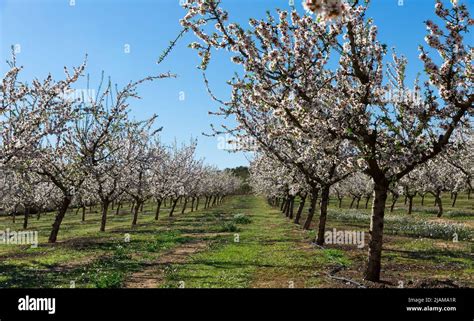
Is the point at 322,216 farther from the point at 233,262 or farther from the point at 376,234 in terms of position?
the point at 376,234

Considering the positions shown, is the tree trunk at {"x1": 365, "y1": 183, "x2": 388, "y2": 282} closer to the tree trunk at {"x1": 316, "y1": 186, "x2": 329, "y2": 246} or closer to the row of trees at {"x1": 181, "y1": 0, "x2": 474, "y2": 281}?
the row of trees at {"x1": 181, "y1": 0, "x2": 474, "y2": 281}

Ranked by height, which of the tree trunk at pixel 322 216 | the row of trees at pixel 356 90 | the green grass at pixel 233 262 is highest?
the row of trees at pixel 356 90

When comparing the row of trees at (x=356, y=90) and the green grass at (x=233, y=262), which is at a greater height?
the row of trees at (x=356, y=90)

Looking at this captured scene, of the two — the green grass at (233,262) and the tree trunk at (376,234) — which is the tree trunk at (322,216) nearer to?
the green grass at (233,262)

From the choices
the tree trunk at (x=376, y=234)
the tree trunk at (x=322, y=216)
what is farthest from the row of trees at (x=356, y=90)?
the tree trunk at (x=322, y=216)

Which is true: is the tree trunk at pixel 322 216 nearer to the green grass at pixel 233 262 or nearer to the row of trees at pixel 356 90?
the green grass at pixel 233 262

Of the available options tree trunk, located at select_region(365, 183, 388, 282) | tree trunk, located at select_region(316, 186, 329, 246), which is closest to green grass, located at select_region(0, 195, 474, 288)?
tree trunk, located at select_region(365, 183, 388, 282)

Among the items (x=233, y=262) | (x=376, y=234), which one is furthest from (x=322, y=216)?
(x=376, y=234)

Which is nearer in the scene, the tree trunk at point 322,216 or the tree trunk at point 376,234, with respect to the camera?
the tree trunk at point 376,234

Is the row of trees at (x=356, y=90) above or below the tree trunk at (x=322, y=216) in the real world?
above

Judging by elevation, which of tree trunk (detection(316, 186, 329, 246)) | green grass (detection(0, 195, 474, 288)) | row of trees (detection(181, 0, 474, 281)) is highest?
row of trees (detection(181, 0, 474, 281))

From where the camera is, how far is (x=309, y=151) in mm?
17359

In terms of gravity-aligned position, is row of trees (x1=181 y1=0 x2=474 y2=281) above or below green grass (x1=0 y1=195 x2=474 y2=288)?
above
